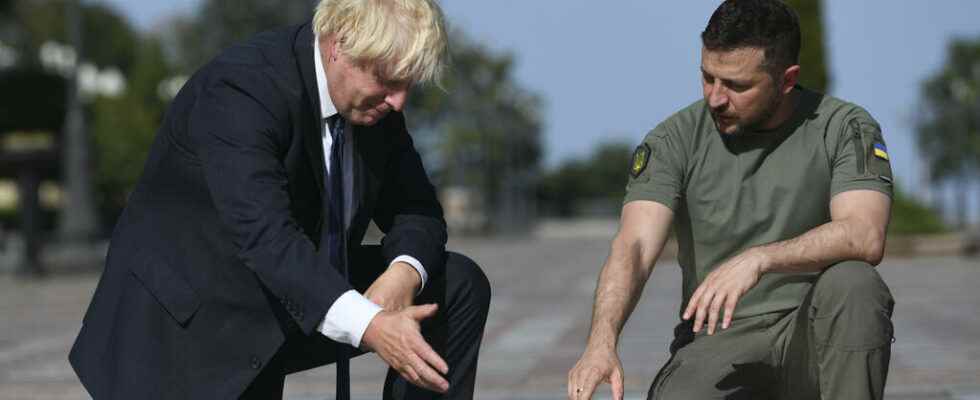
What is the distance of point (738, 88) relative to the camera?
3648mm

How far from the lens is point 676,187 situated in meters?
3.82

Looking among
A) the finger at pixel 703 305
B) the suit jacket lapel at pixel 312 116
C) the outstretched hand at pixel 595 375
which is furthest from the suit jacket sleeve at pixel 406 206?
the finger at pixel 703 305

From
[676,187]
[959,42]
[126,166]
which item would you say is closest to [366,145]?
[676,187]

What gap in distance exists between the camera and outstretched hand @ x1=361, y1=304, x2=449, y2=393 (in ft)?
9.92

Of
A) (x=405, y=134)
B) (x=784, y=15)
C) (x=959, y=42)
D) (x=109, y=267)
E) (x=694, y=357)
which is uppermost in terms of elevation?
(x=784, y=15)

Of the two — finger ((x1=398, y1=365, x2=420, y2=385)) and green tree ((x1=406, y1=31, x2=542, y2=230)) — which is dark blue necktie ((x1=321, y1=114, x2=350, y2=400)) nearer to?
finger ((x1=398, y1=365, x2=420, y2=385))

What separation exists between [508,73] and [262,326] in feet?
259

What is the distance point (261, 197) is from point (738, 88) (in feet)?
4.37

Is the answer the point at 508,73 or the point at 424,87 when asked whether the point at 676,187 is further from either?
the point at 508,73

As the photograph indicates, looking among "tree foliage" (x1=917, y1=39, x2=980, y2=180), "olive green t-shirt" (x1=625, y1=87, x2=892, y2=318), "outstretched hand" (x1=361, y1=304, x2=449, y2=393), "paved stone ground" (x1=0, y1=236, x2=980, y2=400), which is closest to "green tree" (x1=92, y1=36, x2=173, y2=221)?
"paved stone ground" (x1=0, y1=236, x2=980, y2=400)

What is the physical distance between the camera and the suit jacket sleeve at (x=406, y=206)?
3672 mm

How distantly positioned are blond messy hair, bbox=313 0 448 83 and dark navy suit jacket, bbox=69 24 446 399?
0.82 ft

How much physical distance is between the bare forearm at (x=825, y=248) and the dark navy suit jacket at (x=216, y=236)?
3.00 feet

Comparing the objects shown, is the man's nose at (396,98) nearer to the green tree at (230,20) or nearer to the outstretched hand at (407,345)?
the outstretched hand at (407,345)
